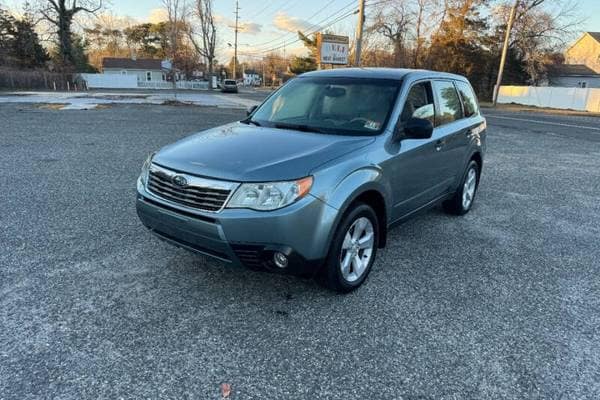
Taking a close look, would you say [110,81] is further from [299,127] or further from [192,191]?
[192,191]

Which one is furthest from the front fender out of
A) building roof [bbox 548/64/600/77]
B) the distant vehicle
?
building roof [bbox 548/64/600/77]

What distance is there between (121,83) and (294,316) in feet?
200

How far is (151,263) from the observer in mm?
3859

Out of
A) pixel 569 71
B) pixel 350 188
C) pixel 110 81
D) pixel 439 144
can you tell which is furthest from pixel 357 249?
pixel 110 81

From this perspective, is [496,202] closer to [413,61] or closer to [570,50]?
[413,61]

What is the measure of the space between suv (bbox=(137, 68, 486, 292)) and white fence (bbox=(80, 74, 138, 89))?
181 feet

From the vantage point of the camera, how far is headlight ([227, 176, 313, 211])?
2814 mm

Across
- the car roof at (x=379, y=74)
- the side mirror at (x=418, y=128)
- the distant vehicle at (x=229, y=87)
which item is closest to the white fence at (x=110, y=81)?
the distant vehicle at (x=229, y=87)

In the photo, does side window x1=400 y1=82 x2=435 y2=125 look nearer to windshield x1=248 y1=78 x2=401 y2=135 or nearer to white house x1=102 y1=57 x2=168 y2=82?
windshield x1=248 y1=78 x2=401 y2=135

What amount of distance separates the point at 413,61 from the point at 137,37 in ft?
183

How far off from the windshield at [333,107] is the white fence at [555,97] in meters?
35.9

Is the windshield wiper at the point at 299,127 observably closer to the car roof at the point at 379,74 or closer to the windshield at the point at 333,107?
the windshield at the point at 333,107

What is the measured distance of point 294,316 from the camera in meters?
3.11

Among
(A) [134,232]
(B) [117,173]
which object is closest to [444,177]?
(A) [134,232]
